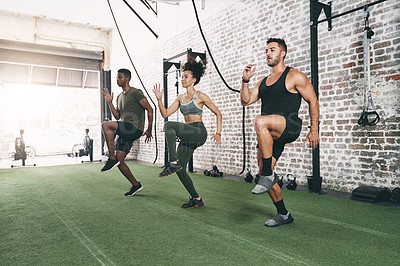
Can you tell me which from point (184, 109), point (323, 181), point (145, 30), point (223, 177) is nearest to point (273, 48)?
point (184, 109)

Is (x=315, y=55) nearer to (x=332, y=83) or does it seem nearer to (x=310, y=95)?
(x=332, y=83)

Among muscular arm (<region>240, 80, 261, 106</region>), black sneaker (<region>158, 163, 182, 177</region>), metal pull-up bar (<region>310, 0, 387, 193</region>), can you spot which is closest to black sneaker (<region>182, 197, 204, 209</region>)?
black sneaker (<region>158, 163, 182, 177</region>)

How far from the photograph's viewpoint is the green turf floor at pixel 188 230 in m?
2.01

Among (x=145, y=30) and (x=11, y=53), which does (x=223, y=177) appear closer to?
(x=145, y=30)

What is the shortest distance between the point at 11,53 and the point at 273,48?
9.90m

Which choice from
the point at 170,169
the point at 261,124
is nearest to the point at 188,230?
the point at 170,169

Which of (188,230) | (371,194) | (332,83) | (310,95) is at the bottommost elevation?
(188,230)

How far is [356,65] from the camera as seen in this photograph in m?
3.99

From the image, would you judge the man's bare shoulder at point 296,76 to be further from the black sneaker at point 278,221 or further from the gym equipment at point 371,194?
the gym equipment at point 371,194

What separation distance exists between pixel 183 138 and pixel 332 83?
249 cm

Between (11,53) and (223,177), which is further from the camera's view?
(11,53)

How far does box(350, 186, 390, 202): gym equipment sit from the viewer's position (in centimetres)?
348

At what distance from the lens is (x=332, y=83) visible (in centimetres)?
430

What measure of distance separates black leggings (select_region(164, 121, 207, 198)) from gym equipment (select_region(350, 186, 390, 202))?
1975 millimetres
